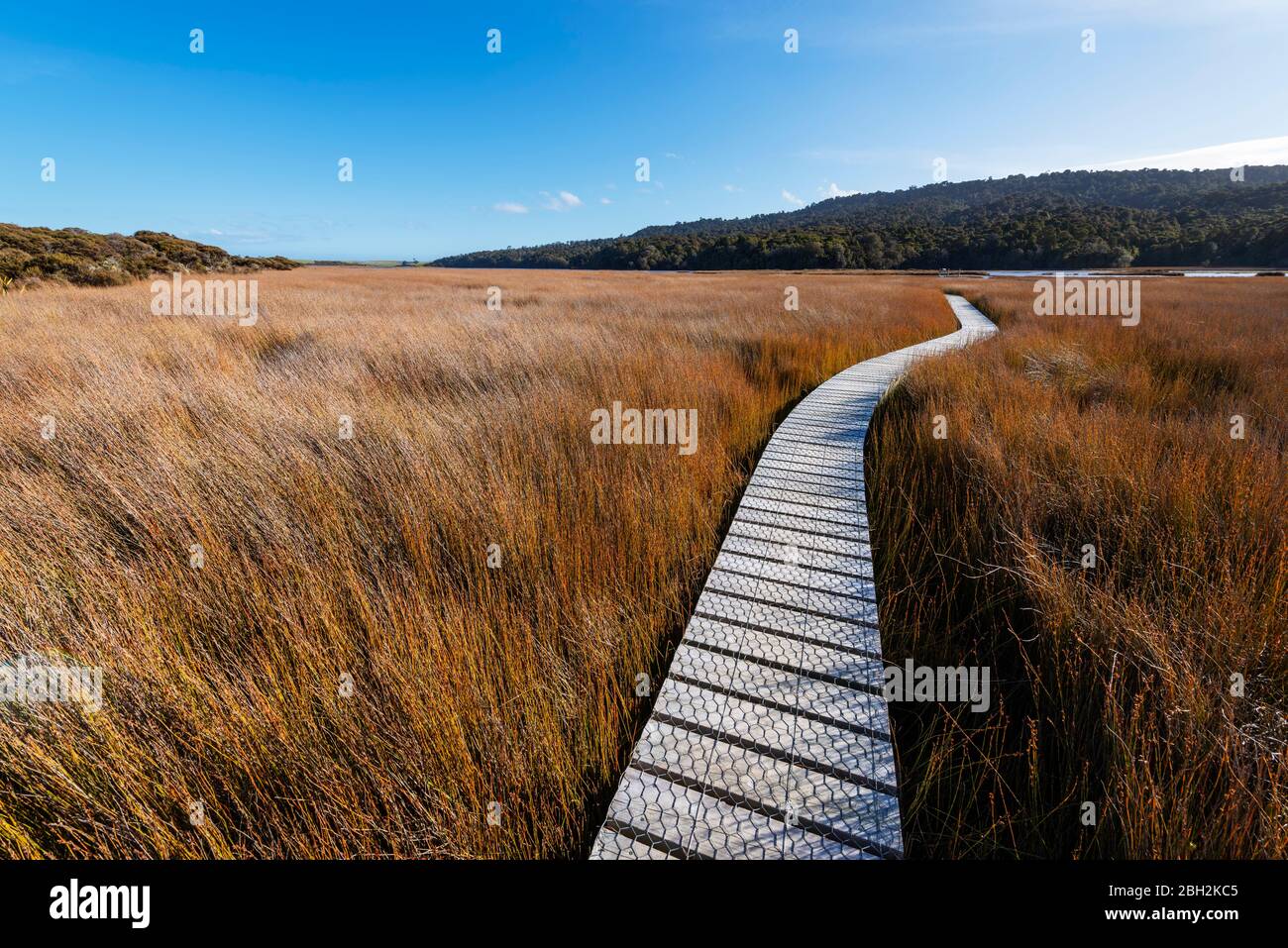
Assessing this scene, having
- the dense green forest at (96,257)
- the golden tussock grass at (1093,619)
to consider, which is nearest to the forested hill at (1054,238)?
the dense green forest at (96,257)

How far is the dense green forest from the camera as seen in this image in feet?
58.7

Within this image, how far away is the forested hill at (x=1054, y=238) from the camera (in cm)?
5069

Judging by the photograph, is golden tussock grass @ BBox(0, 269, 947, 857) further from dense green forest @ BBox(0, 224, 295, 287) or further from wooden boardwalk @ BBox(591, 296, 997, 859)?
dense green forest @ BBox(0, 224, 295, 287)

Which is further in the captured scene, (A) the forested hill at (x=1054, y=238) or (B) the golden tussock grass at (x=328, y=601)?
(A) the forested hill at (x=1054, y=238)

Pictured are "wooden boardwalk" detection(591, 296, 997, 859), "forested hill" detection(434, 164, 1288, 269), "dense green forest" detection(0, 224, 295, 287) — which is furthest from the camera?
"forested hill" detection(434, 164, 1288, 269)

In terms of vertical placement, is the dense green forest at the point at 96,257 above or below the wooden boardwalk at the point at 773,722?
above

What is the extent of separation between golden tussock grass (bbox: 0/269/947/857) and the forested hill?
207ft

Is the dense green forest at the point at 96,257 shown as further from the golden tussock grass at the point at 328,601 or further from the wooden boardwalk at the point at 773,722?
the wooden boardwalk at the point at 773,722

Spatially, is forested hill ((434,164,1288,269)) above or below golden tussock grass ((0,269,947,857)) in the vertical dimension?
above

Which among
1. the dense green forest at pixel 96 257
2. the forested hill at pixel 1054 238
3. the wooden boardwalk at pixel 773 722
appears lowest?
the wooden boardwalk at pixel 773 722

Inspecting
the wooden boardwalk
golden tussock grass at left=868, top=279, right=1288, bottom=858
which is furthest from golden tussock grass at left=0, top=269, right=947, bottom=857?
golden tussock grass at left=868, top=279, right=1288, bottom=858

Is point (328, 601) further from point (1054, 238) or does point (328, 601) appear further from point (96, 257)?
point (1054, 238)

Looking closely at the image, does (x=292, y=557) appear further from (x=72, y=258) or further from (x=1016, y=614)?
(x=72, y=258)

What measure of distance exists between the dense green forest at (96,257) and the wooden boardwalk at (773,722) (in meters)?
24.1
